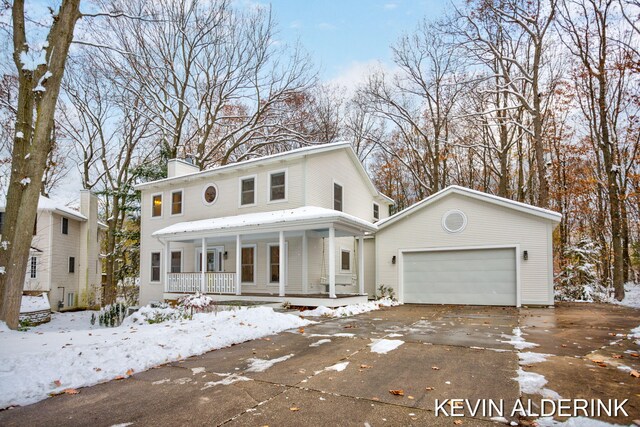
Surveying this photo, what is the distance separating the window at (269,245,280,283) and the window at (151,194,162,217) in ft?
23.1

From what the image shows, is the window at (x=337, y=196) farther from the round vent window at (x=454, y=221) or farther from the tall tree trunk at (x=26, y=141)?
the tall tree trunk at (x=26, y=141)

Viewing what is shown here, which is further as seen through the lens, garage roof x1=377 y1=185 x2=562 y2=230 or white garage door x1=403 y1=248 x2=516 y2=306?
white garage door x1=403 y1=248 x2=516 y2=306

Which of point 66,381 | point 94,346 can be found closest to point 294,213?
point 94,346

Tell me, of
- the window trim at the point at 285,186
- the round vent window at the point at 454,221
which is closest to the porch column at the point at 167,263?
the window trim at the point at 285,186

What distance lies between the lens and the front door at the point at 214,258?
16.6 m

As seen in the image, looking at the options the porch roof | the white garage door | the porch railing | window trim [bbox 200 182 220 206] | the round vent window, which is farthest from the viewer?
window trim [bbox 200 182 220 206]

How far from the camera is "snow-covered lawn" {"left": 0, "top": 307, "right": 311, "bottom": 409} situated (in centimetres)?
450

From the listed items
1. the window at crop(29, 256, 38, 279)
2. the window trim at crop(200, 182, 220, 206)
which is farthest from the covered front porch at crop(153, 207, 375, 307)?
the window at crop(29, 256, 38, 279)

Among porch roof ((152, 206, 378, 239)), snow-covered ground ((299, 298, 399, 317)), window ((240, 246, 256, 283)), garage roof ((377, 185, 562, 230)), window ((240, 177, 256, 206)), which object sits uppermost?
window ((240, 177, 256, 206))

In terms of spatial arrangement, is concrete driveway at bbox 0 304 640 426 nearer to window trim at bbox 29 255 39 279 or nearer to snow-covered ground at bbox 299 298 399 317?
snow-covered ground at bbox 299 298 399 317

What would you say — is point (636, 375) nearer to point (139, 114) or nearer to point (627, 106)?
point (627, 106)

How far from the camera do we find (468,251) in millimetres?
14266

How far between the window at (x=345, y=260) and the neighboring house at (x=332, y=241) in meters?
0.04

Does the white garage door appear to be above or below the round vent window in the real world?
below
